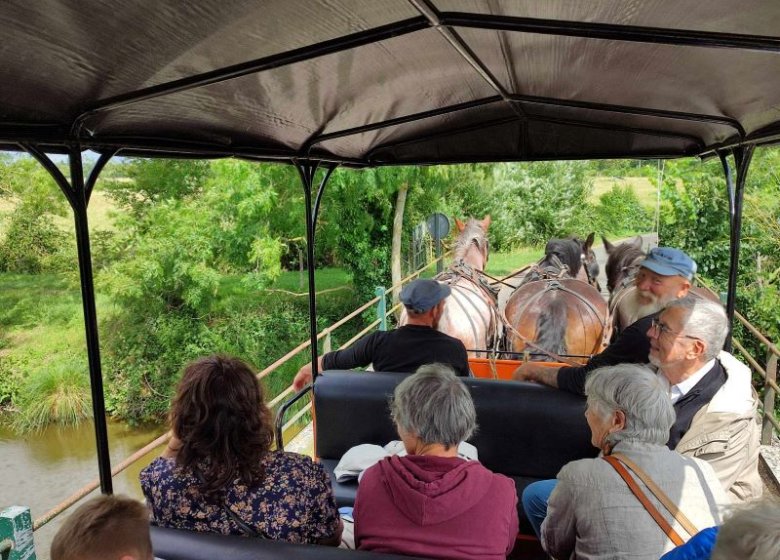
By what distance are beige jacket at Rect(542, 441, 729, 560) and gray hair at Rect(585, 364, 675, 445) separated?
0.11 ft

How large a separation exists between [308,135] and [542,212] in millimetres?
20448

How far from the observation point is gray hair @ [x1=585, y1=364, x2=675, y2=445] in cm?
169

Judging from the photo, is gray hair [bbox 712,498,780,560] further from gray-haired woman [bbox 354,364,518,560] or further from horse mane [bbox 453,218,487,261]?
horse mane [bbox 453,218,487,261]

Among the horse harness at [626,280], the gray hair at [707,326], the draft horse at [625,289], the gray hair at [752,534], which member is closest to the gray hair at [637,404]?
the gray hair at [707,326]

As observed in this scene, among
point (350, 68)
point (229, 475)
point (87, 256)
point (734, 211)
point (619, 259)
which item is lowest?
point (229, 475)

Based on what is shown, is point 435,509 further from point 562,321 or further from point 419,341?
point 562,321

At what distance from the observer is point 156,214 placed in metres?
15.8

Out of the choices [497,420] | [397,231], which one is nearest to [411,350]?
[497,420]

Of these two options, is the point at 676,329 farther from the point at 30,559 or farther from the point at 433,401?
the point at 30,559

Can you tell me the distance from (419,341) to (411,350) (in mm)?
66

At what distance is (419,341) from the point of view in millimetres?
3057

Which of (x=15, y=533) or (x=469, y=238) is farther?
(x=469, y=238)

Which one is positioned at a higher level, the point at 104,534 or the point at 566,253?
the point at 566,253

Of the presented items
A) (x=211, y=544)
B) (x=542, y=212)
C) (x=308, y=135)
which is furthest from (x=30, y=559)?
(x=542, y=212)
